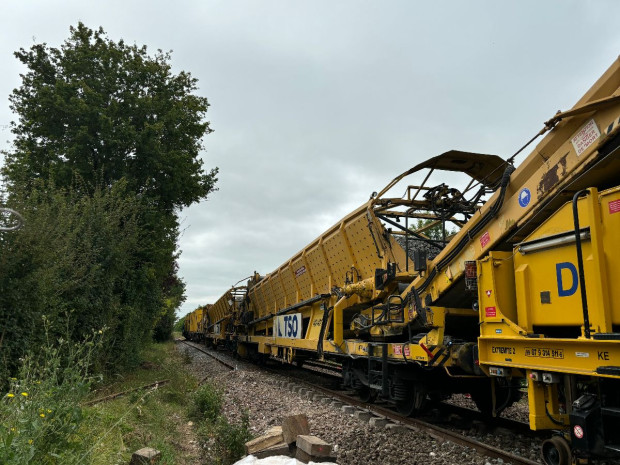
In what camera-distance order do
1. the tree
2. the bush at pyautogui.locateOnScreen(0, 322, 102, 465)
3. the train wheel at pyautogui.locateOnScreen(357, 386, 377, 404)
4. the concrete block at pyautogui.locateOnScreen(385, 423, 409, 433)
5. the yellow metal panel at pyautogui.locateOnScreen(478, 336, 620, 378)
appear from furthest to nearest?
the tree < the train wheel at pyautogui.locateOnScreen(357, 386, 377, 404) < the concrete block at pyautogui.locateOnScreen(385, 423, 409, 433) < the yellow metal panel at pyautogui.locateOnScreen(478, 336, 620, 378) < the bush at pyautogui.locateOnScreen(0, 322, 102, 465)

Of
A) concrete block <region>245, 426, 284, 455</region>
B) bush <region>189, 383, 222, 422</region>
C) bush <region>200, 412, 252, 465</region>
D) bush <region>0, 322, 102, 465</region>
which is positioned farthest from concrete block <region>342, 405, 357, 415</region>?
bush <region>0, 322, 102, 465</region>

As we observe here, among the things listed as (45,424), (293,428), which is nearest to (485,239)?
(293,428)

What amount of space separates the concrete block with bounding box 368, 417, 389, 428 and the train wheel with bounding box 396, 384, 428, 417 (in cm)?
44

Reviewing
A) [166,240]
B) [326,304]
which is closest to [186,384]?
[326,304]

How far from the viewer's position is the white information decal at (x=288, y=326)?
10.9 metres

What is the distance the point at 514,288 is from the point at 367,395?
431cm

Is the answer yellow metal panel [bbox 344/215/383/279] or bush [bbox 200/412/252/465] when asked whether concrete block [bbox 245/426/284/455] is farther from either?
yellow metal panel [bbox 344/215/383/279]

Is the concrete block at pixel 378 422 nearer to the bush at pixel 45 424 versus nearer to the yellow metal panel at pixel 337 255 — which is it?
the yellow metal panel at pixel 337 255

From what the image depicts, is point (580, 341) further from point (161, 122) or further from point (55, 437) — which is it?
point (161, 122)

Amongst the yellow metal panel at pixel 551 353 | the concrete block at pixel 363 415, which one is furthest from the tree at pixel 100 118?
the yellow metal panel at pixel 551 353

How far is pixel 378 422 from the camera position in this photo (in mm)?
6445

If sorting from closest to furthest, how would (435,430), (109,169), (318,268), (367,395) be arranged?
(435,430) → (367,395) → (318,268) → (109,169)

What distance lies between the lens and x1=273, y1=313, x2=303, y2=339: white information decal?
35.8 ft

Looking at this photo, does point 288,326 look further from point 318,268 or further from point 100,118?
point 100,118
